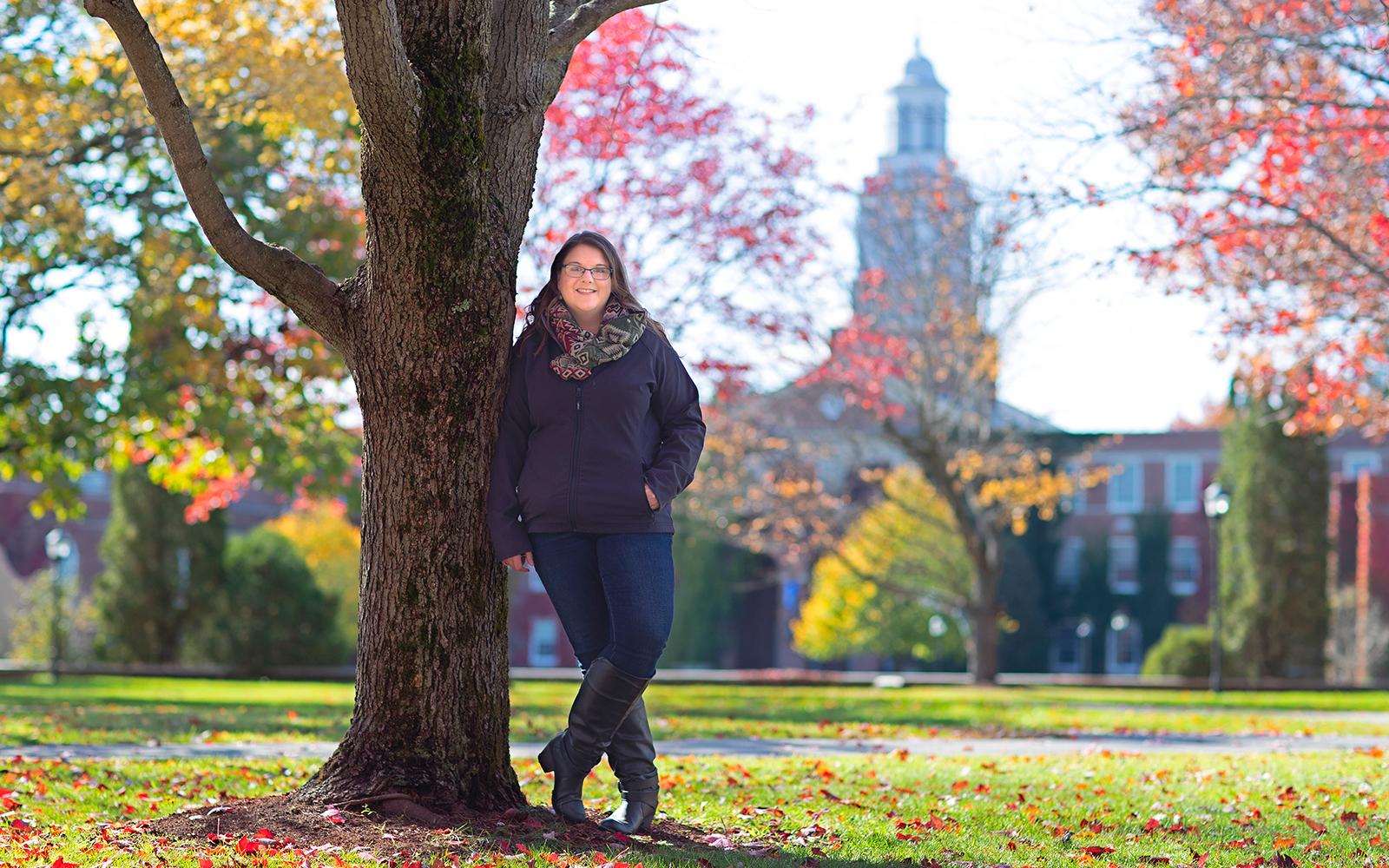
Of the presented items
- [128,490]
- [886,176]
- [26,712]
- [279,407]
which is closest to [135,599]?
[128,490]

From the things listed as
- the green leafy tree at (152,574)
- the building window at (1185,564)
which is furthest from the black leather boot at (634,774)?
the building window at (1185,564)

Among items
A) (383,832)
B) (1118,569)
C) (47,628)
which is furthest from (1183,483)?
(383,832)

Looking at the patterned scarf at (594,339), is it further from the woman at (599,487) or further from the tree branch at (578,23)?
the tree branch at (578,23)

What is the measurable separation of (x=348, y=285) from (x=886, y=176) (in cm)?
1906

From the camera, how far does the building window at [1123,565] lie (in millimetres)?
52953

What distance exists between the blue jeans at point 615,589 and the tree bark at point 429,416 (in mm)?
367

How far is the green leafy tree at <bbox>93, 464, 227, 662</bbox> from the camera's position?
104 feet

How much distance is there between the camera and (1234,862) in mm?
5340

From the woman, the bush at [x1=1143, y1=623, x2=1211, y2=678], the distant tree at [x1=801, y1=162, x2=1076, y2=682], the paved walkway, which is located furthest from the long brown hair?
the bush at [x1=1143, y1=623, x2=1211, y2=678]

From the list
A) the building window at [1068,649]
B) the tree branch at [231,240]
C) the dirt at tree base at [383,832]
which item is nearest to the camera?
the dirt at tree base at [383,832]

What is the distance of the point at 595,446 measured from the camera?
5.29m

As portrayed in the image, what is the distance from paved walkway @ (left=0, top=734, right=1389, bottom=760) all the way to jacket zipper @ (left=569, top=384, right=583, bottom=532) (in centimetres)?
387

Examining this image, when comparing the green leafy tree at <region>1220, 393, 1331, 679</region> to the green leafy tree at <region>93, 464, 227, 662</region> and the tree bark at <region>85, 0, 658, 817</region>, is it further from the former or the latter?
the tree bark at <region>85, 0, 658, 817</region>

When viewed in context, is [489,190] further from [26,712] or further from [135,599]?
[135,599]
